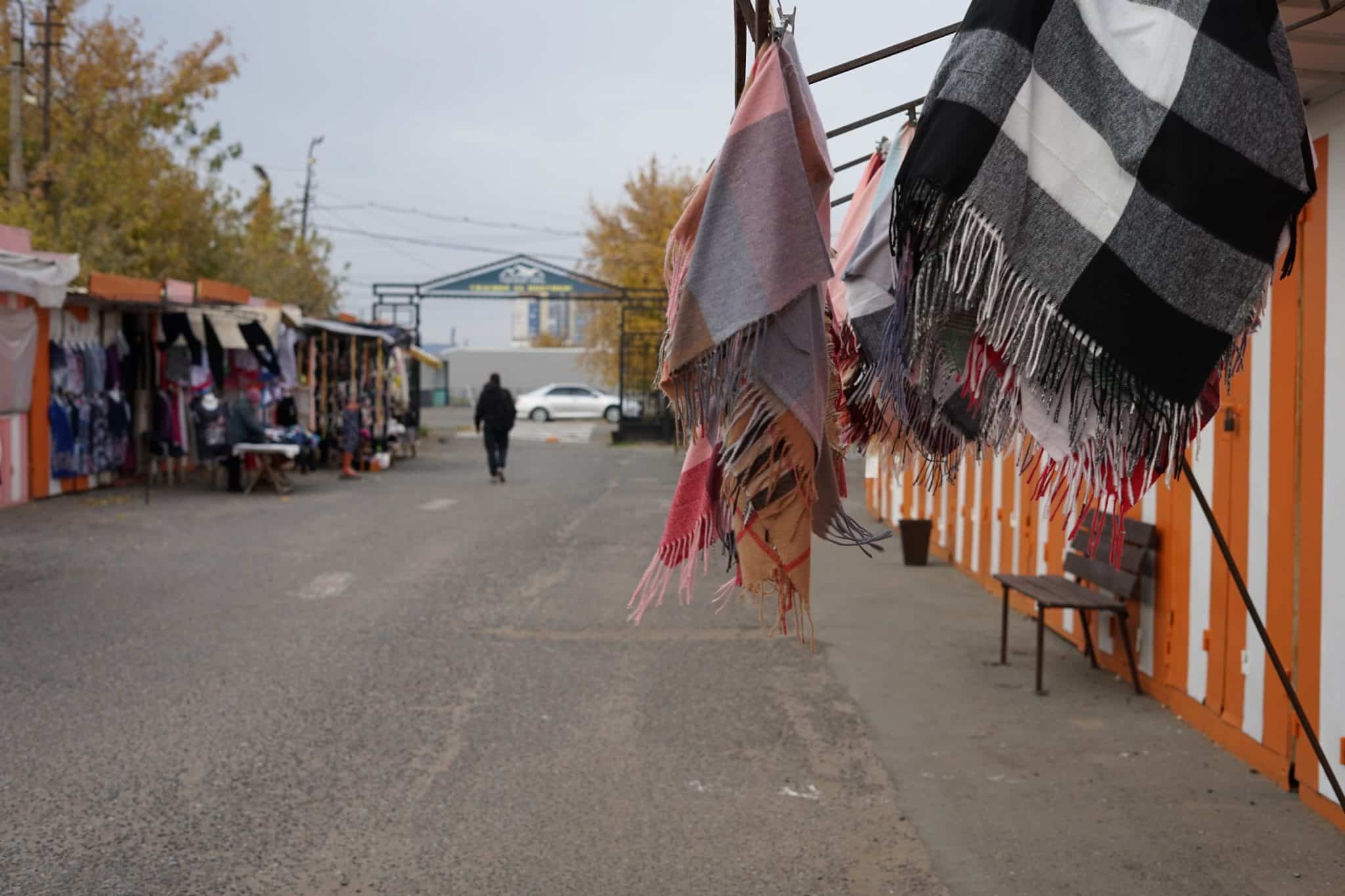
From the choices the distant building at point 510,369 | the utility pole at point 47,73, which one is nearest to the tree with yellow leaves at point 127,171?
the utility pole at point 47,73

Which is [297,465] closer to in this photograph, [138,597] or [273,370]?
[273,370]

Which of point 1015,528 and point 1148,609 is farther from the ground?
point 1015,528

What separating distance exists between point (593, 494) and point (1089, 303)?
17.1m

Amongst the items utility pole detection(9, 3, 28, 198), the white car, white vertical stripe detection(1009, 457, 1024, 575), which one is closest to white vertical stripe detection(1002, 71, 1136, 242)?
white vertical stripe detection(1009, 457, 1024, 575)

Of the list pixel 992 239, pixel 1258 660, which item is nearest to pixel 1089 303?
pixel 992 239

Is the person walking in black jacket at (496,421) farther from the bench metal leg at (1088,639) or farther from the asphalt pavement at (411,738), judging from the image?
the bench metal leg at (1088,639)

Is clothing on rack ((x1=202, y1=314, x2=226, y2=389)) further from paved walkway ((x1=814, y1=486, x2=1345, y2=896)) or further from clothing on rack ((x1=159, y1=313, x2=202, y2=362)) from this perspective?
paved walkway ((x1=814, y1=486, x2=1345, y2=896))

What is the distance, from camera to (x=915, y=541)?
1205 cm

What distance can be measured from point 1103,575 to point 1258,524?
1.73 m

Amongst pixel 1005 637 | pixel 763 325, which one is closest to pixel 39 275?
pixel 1005 637

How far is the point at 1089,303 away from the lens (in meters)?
2.16

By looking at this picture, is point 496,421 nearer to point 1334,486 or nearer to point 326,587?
point 326,587

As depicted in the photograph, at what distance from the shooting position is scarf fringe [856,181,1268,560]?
7.18 ft

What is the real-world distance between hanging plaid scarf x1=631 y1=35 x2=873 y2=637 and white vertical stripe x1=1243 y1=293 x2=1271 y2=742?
12.4ft
